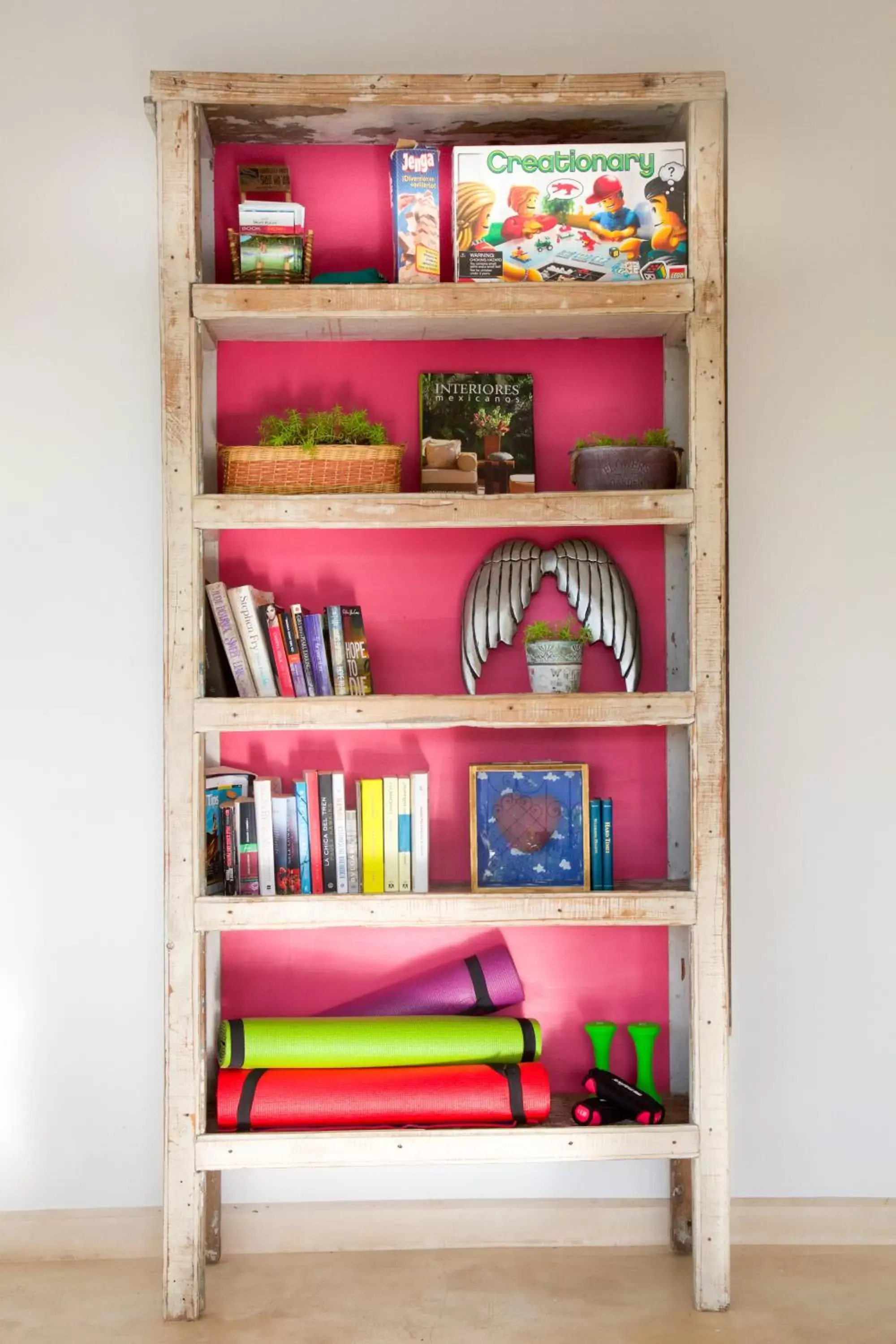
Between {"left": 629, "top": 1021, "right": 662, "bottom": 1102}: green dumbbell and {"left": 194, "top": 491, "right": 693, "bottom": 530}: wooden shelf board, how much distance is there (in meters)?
1.11

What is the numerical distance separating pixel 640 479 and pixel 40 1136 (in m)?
A: 1.98

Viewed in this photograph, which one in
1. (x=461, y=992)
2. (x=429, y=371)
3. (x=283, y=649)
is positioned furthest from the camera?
(x=429, y=371)

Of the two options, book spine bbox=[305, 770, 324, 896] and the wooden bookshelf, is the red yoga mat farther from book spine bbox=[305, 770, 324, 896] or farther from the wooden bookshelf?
book spine bbox=[305, 770, 324, 896]

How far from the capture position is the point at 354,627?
2.44 metres

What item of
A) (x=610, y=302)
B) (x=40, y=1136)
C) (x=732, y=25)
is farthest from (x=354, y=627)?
(x=732, y=25)

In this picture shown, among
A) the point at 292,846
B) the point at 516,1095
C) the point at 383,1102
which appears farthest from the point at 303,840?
the point at 516,1095

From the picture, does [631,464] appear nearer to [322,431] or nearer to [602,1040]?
[322,431]

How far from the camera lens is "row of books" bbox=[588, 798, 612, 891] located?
242 cm

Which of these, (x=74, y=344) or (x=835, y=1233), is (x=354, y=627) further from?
(x=835, y=1233)

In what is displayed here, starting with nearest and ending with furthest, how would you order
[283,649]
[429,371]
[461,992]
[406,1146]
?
[406,1146]
[283,649]
[461,992]
[429,371]

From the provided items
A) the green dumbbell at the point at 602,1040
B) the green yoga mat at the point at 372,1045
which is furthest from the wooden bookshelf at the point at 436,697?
the green dumbbell at the point at 602,1040

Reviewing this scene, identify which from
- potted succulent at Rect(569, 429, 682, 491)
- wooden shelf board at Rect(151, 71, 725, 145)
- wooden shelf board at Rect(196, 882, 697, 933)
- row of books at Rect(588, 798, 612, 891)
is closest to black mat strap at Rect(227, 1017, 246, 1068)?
wooden shelf board at Rect(196, 882, 697, 933)

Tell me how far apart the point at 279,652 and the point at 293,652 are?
0.09ft

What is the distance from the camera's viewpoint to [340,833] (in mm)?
2387
